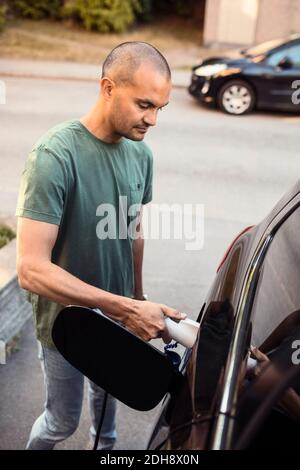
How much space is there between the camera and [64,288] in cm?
179

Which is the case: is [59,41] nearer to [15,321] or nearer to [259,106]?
[259,106]

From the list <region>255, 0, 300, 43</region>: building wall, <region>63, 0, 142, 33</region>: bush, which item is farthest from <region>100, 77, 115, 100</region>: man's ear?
<region>63, 0, 142, 33</region>: bush

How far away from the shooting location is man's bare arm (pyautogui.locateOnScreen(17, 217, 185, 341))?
1735mm

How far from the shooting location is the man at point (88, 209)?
1809mm

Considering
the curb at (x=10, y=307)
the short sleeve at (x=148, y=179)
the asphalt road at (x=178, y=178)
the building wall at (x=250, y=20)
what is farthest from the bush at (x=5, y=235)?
the building wall at (x=250, y=20)

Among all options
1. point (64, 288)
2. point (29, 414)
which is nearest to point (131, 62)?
point (64, 288)

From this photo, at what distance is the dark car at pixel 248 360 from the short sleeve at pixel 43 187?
0.60 m

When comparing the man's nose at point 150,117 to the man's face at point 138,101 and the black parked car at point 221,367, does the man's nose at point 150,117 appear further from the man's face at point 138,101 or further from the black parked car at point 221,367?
the black parked car at point 221,367

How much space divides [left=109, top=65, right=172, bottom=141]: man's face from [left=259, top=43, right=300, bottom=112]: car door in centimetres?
813

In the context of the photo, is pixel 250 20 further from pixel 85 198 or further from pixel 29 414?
pixel 85 198

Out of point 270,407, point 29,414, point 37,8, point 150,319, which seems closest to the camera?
point 270,407

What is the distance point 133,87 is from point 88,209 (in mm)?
433
